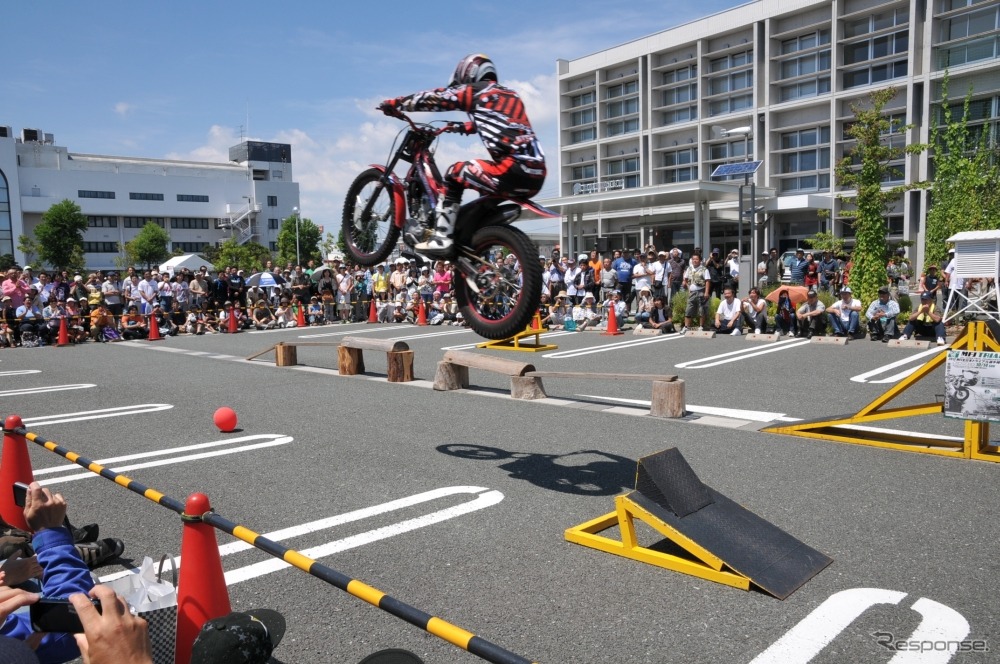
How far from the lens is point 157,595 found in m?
3.41

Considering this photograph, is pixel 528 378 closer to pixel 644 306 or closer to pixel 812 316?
pixel 812 316

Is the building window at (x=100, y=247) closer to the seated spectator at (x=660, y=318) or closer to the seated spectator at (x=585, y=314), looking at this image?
the seated spectator at (x=585, y=314)

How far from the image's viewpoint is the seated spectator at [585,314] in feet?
68.7

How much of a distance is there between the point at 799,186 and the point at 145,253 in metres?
64.0

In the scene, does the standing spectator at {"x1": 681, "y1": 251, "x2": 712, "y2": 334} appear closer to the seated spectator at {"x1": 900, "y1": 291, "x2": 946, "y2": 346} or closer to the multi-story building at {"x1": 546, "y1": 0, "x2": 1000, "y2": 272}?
the seated spectator at {"x1": 900, "y1": 291, "x2": 946, "y2": 346}

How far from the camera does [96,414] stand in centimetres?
1034

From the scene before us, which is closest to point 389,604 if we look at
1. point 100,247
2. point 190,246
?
point 100,247

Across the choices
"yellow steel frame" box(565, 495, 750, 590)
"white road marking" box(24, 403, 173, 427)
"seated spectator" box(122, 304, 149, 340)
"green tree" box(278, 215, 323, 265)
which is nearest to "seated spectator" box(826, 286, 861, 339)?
"yellow steel frame" box(565, 495, 750, 590)

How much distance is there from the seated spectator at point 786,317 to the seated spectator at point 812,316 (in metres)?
0.16

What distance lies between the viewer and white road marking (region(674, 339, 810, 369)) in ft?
46.2

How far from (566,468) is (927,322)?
475 inches

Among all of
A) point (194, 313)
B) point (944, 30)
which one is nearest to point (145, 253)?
point (194, 313)

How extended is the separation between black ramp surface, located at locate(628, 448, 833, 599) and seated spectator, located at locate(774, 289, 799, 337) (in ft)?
43.9

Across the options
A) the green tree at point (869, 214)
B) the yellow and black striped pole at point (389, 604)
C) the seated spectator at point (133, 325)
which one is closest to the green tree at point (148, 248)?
the seated spectator at point (133, 325)
